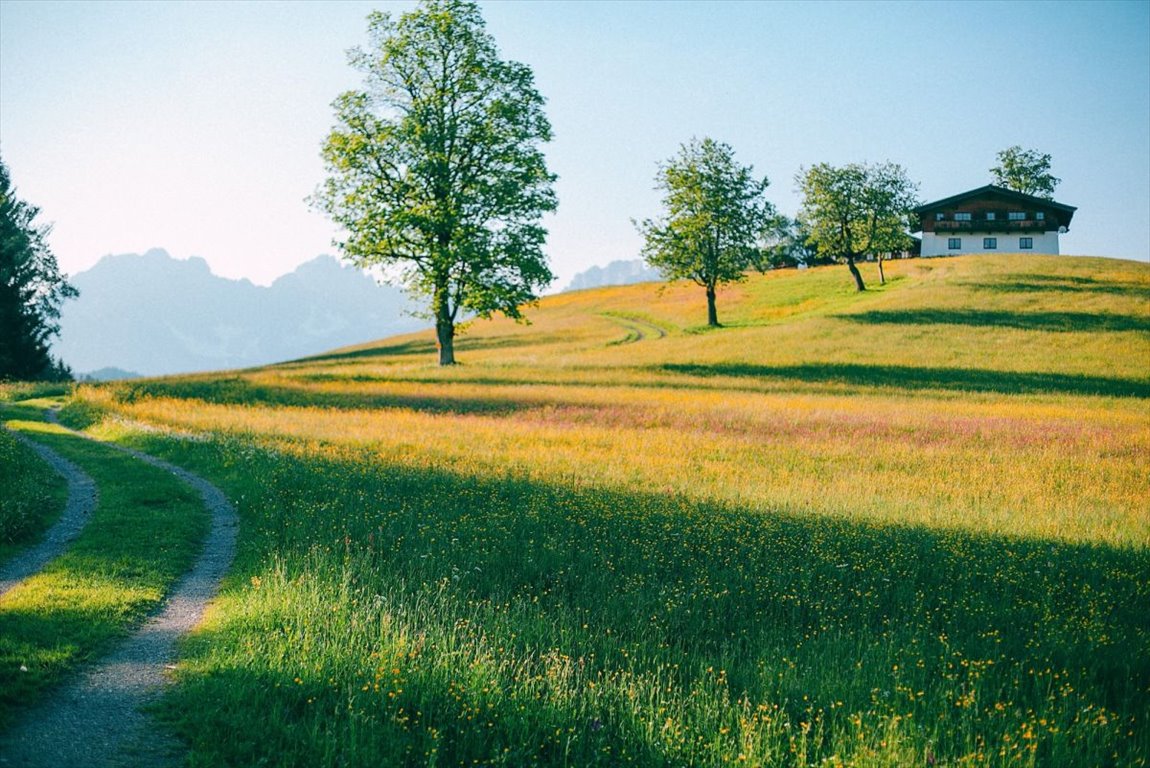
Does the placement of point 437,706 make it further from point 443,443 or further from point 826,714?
point 443,443

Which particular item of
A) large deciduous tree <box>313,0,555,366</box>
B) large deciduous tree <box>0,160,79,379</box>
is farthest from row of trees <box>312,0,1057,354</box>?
large deciduous tree <box>0,160,79,379</box>

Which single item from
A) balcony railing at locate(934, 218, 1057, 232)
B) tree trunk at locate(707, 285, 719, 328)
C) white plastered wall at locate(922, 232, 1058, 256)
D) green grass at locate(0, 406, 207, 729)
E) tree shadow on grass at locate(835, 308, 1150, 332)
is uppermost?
balcony railing at locate(934, 218, 1057, 232)

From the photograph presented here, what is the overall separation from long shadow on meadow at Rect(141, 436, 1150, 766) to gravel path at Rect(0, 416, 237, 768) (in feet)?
1.20

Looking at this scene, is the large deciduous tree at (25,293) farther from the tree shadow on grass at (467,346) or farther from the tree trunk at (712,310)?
the tree trunk at (712,310)

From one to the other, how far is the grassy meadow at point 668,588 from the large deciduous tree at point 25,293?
27.8 meters

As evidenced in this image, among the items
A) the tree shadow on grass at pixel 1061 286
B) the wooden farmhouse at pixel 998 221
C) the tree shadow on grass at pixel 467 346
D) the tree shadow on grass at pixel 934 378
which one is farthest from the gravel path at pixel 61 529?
the wooden farmhouse at pixel 998 221

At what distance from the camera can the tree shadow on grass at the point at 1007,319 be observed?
1987 inches

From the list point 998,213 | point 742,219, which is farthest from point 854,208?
point 998,213

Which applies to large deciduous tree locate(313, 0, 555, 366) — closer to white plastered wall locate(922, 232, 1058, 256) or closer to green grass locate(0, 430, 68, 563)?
green grass locate(0, 430, 68, 563)

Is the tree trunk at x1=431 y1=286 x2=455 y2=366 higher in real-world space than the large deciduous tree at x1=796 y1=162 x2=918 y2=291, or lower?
lower

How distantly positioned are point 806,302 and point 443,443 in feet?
203

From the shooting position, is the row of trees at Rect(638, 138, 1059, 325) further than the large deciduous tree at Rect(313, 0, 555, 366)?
Yes

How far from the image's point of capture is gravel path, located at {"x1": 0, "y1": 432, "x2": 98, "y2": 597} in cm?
985

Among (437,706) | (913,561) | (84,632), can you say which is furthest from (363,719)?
(913,561)
